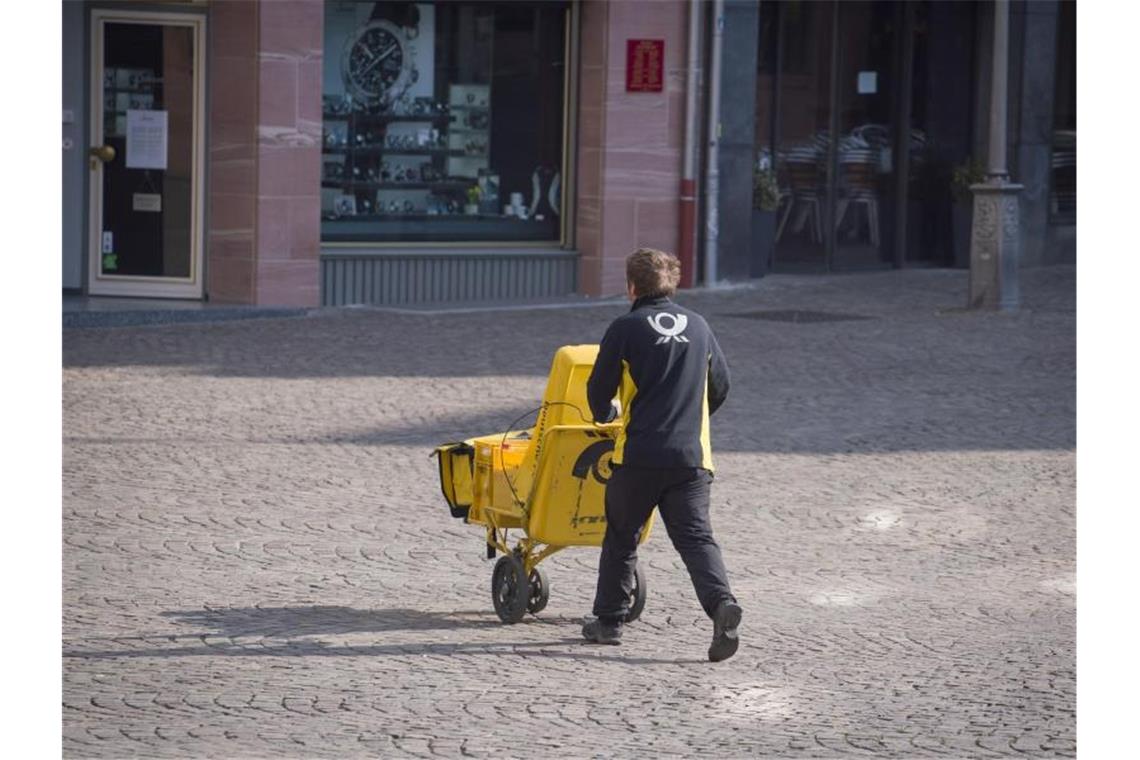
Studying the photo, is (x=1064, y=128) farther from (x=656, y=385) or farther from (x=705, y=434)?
(x=656, y=385)

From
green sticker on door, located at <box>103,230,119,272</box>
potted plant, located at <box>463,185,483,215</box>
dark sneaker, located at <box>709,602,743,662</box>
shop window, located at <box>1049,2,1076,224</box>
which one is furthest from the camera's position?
shop window, located at <box>1049,2,1076,224</box>

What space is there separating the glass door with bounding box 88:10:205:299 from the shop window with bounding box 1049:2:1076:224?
37.3 feet

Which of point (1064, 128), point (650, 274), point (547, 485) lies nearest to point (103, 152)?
point (547, 485)

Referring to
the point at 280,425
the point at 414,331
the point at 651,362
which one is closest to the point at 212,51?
the point at 414,331

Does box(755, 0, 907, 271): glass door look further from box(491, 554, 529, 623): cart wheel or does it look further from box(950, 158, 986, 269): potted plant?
box(491, 554, 529, 623): cart wheel

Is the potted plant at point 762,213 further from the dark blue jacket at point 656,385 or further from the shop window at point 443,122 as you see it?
the dark blue jacket at point 656,385

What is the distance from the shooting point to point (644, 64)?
63.9 ft

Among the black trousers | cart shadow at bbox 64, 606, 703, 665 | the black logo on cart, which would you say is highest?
the black logo on cart

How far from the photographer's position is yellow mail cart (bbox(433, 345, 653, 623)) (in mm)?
7543

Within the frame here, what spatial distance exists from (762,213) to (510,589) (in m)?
14.2

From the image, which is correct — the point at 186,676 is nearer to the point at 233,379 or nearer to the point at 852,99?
the point at 233,379

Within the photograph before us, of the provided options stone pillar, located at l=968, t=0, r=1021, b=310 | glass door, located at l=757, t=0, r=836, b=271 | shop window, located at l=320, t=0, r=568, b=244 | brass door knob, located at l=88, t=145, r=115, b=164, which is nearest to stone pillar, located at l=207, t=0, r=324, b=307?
shop window, located at l=320, t=0, r=568, b=244

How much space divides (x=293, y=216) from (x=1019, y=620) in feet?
35.6

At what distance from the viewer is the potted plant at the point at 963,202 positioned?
919 inches
